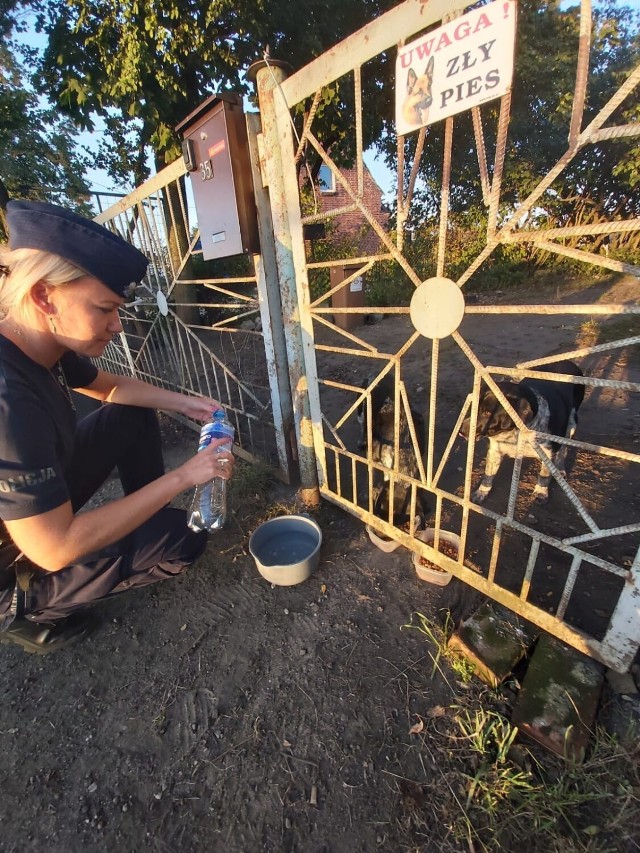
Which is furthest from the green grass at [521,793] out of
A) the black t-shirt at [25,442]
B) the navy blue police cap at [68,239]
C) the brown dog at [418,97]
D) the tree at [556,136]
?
the tree at [556,136]

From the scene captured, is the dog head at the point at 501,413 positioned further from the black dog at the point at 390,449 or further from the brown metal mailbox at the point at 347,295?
the brown metal mailbox at the point at 347,295

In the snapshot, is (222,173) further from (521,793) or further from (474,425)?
(521,793)

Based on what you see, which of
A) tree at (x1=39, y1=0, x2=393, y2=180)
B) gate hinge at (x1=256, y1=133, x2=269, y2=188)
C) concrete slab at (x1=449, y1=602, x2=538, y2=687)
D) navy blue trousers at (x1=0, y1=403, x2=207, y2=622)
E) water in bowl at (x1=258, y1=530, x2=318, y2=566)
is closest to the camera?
concrete slab at (x1=449, y1=602, x2=538, y2=687)

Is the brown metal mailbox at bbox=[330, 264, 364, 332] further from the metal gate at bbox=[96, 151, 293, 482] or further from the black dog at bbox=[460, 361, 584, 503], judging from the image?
the black dog at bbox=[460, 361, 584, 503]

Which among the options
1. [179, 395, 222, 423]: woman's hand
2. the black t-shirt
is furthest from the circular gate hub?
the black t-shirt

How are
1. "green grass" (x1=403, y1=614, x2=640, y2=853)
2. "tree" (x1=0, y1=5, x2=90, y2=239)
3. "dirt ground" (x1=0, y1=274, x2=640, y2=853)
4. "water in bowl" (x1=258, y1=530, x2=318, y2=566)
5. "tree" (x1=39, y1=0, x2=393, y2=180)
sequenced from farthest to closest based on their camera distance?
"tree" (x1=0, y1=5, x2=90, y2=239), "tree" (x1=39, y1=0, x2=393, y2=180), "water in bowl" (x1=258, y1=530, x2=318, y2=566), "dirt ground" (x1=0, y1=274, x2=640, y2=853), "green grass" (x1=403, y1=614, x2=640, y2=853)

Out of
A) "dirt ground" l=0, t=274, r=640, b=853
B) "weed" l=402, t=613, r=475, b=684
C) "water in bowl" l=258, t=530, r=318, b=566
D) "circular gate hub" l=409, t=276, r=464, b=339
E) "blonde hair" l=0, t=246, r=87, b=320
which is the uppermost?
"blonde hair" l=0, t=246, r=87, b=320

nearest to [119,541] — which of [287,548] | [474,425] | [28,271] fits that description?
[287,548]

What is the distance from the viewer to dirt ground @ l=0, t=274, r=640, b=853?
4.76ft

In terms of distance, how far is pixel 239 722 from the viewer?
69.4 inches

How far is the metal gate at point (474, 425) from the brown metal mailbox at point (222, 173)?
0.68 feet

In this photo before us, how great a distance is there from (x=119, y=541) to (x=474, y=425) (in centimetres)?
190

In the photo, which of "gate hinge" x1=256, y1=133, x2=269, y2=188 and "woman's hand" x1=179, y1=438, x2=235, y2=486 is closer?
"woman's hand" x1=179, y1=438, x2=235, y2=486

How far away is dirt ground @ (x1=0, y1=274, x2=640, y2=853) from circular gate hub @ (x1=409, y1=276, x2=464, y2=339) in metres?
1.53
